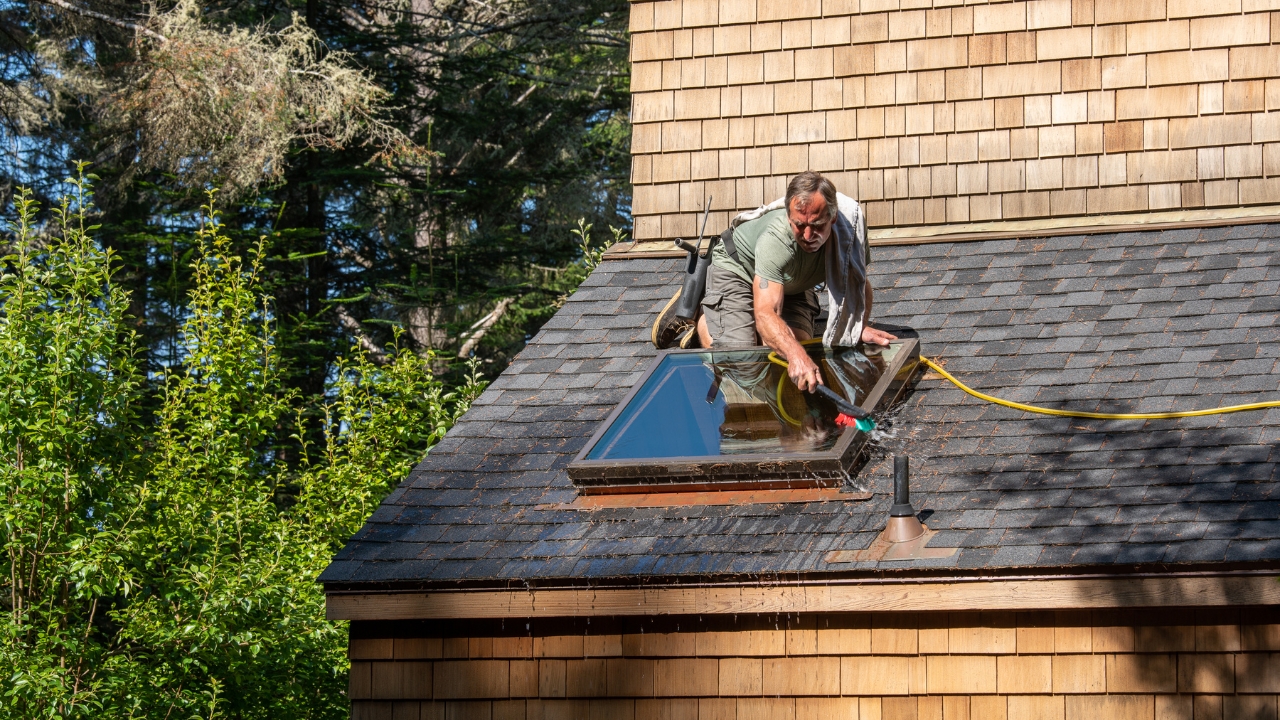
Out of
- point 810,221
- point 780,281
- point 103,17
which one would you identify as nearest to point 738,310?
Result: point 780,281

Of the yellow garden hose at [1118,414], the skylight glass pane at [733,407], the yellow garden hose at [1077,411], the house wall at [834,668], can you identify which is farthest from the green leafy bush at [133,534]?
the yellow garden hose at [1118,414]

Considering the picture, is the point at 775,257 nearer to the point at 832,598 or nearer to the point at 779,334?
the point at 779,334

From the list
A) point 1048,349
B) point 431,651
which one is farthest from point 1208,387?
point 431,651

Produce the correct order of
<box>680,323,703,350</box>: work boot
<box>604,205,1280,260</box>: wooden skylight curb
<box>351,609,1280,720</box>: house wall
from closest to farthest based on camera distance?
1. <box>351,609,1280,720</box>: house wall
2. <box>680,323,703,350</box>: work boot
3. <box>604,205,1280,260</box>: wooden skylight curb

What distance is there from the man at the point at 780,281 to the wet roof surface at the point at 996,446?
1.67 feet

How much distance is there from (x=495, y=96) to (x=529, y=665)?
15.0 meters

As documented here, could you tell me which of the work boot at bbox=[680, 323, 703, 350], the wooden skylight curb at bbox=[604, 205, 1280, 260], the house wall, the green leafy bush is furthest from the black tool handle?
the green leafy bush

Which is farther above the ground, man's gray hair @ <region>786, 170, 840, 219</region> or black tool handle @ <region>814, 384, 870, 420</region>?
man's gray hair @ <region>786, 170, 840, 219</region>

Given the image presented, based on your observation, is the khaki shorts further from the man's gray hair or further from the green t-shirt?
the man's gray hair

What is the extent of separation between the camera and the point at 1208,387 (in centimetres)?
660

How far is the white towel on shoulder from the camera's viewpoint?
7230 mm

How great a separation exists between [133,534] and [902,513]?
4209mm

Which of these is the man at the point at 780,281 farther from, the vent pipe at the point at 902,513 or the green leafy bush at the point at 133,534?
the green leafy bush at the point at 133,534

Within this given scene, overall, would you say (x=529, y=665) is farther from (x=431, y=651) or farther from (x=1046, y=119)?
(x=1046, y=119)
